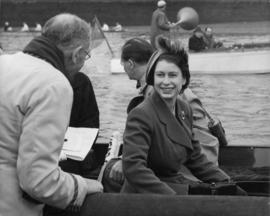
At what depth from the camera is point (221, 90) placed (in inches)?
417

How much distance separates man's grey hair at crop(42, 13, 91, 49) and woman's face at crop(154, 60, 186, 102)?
442mm

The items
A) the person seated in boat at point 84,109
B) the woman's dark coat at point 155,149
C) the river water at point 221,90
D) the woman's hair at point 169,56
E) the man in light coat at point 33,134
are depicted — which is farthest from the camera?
the river water at point 221,90

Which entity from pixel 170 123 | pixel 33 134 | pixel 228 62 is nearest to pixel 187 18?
pixel 228 62

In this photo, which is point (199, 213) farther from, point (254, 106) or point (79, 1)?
point (254, 106)

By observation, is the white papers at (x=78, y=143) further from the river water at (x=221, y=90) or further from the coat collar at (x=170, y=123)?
the river water at (x=221, y=90)

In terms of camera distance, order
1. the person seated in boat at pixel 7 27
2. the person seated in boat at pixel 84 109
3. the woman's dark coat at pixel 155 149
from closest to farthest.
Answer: the woman's dark coat at pixel 155 149 < the person seated in boat at pixel 84 109 < the person seated in boat at pixel 7 27

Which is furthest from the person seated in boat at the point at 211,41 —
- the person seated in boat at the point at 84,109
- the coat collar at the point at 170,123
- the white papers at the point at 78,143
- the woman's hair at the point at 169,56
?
the coat collar at the point at 170,123

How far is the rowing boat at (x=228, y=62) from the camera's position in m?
9.58

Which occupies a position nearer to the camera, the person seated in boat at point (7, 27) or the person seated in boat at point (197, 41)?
the person seated in boat at point (7, 27)

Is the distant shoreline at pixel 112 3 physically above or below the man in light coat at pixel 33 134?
below

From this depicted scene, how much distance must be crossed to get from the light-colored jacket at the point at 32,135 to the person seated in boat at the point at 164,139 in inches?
15.5

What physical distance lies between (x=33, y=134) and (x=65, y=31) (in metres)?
0.35

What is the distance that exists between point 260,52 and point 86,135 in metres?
7.09

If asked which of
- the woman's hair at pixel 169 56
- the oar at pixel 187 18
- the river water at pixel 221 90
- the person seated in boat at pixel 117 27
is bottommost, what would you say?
the river water at pixel 221 90
